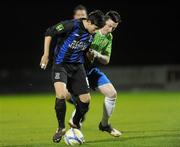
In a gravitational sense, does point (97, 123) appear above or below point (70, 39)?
below

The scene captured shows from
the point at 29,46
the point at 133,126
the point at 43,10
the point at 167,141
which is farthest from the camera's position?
the point at 43,10

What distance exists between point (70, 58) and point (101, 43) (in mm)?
1162

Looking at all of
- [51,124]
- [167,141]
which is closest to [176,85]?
[51,124]

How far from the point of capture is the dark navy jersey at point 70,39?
822 centimetres

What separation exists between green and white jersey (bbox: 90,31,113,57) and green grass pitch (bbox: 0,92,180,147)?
149 centimetres

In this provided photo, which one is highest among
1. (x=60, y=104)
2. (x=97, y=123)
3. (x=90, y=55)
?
(x=90, y=55)

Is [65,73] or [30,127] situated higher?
[65,73]

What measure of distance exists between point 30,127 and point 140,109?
5.46 meters

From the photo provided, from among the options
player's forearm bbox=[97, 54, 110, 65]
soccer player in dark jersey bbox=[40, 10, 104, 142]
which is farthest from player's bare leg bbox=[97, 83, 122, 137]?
soccer player in dark jersey bbox=[40, 10, 104, 142]

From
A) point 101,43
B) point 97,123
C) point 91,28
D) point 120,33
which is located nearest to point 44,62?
point 91,28

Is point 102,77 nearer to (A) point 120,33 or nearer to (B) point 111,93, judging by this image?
(B) point 111,93

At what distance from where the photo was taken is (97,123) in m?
→ 11.8

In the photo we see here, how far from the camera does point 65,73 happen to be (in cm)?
832

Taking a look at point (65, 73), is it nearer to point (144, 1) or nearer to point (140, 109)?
point (140, 109)
